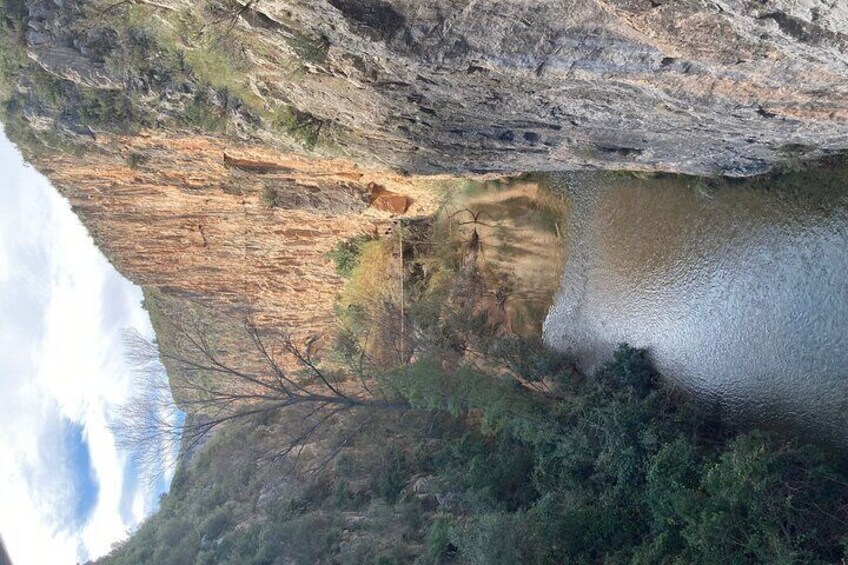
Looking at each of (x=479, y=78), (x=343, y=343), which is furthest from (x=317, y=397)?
(x=479, y=78)

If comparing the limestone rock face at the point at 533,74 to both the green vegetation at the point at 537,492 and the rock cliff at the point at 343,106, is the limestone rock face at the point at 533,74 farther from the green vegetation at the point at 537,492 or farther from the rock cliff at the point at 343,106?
the green vegetation at the point at 537,492

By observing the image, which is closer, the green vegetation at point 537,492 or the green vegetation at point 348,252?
the green vegetation at point 537,492

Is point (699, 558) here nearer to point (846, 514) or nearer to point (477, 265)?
point (846, 514)

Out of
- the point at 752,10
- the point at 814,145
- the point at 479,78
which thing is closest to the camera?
the point at 752,10

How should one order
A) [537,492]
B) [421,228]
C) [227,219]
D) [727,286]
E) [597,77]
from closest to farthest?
[597,77], [727,286], [537,492], [227,219], [421,228]

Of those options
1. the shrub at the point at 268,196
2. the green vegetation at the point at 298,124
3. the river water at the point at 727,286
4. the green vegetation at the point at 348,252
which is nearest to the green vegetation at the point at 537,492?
the river water at the point at 727,286

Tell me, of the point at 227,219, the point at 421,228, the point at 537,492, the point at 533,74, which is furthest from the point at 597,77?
the point at 227,219

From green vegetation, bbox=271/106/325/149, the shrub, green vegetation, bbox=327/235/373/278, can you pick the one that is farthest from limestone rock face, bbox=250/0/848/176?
green vegetation, bbox=327/235/373/278

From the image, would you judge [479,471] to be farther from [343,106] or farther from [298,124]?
[343,106]

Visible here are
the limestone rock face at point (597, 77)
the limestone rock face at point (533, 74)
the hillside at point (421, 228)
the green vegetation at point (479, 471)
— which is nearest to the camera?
the limestone rock face at point (597, 77)
